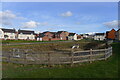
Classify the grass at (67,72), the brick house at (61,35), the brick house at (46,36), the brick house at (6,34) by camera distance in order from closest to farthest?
the grass at (67,72), the brick house at (6,34), the brick house at (46,36), the brick house at (61,35)

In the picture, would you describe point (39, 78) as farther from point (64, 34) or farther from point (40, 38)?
point (64, 34)

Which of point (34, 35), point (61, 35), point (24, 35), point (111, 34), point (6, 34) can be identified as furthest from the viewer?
point (61, 35)

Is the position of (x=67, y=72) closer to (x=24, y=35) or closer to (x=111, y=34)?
(x=111, y=34)

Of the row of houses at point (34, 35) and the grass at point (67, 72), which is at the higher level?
the row of houses at point (34, 35)

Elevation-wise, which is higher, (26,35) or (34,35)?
(34,35)

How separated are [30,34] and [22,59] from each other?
3448 inches

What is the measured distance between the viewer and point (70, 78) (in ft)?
23.5

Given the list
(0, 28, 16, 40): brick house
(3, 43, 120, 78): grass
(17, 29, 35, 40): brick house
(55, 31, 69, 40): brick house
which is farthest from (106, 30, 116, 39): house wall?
(3, 43, 120, 78): grass

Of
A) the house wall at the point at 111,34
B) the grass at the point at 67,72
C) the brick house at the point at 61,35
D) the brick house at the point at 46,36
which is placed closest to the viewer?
the grass at the point at 67,72

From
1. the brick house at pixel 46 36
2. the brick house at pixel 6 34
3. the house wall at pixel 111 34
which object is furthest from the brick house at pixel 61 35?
the house wall at pixel 111 34

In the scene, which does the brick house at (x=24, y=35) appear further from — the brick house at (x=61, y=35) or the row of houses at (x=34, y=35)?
the brick house at (x=61, y=35)

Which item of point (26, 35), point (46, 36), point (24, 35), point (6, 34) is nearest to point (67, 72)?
point (6, 34)

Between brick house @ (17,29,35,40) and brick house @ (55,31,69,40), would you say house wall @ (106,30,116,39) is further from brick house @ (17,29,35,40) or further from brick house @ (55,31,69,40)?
brick house @ (17,29,35,40)

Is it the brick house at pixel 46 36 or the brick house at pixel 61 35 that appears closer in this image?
the brick house at pixel 46 36
